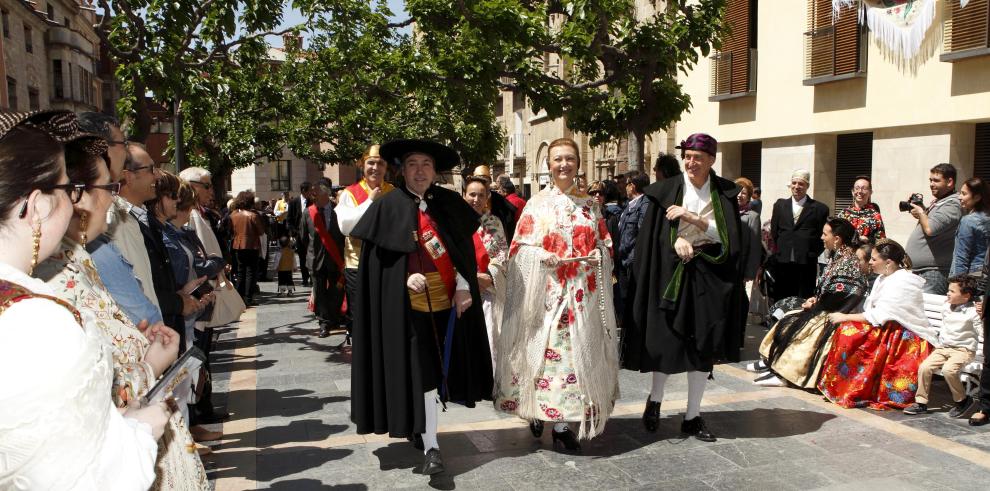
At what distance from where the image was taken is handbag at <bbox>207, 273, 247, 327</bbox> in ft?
17.8

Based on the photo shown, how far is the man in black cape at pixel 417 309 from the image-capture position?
14.8ft

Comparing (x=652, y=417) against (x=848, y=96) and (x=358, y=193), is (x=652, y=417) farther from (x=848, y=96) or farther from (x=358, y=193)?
(x=848, y=96)

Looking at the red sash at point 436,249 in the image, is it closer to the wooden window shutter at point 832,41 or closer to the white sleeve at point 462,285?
the white sleeve at point 462,285

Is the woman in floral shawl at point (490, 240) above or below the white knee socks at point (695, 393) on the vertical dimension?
above

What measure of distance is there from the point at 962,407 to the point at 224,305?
546 cm

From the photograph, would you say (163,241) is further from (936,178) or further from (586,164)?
(586,164)

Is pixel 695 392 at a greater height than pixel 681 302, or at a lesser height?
lesser

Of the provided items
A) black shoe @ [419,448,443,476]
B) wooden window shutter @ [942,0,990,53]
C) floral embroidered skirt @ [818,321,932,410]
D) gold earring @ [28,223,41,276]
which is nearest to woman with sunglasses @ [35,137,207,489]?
gold earring @ [28,223,41,276]

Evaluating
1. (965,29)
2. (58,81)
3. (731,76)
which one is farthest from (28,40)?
(965,29)

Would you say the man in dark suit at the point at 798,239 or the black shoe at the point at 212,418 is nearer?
the black shoe at the point at 212,418

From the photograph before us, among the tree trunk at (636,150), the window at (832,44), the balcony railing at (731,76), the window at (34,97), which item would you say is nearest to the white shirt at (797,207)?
the tree trunk at (636,150)

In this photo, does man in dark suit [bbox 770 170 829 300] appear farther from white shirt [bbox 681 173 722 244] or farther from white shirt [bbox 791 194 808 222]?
white shirt [bbox 681 173 722 244]

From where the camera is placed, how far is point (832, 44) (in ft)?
49.0

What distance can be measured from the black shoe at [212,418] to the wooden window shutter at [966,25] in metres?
12.0
